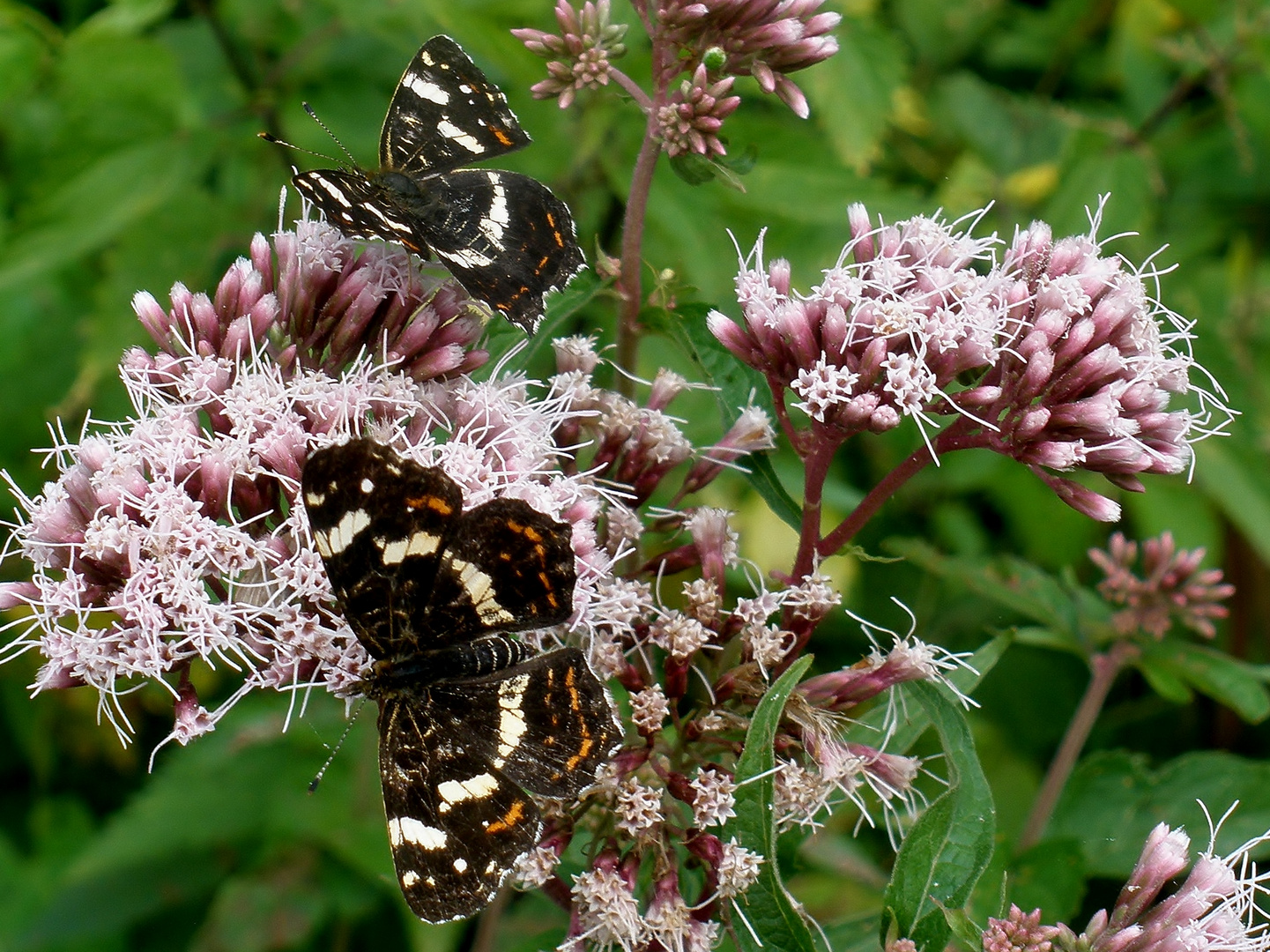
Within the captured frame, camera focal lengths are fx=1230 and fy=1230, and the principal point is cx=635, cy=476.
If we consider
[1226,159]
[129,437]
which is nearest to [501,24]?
[129,437]

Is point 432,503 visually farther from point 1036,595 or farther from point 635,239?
point 1036,595

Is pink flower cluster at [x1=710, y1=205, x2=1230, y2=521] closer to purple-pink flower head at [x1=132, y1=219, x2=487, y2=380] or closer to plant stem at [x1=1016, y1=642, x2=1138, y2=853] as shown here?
purple-pink flower head at [x1=132, y1=219, x2=487, y2=380]

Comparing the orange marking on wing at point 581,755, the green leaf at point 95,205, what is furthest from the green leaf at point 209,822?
the orange marking on wing at point 581,755

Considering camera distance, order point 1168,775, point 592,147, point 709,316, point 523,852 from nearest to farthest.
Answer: point 523,852 < point 709,316 < point 1168,775 < point 592,147

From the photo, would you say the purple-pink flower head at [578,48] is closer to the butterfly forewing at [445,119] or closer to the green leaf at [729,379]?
the butterfly forewing at [445,119]

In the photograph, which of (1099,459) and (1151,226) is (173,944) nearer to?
(1099,459)

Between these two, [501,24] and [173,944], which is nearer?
[501,24]

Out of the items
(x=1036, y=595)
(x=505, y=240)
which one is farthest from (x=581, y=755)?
(x=1036, y=595)

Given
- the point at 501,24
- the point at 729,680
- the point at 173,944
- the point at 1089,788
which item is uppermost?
the point at 501,24
